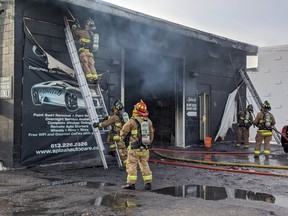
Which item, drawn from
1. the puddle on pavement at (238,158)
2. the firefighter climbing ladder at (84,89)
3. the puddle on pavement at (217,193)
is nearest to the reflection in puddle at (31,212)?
the puddle on pavement at (217,193)

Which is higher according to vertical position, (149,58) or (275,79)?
(149,58)

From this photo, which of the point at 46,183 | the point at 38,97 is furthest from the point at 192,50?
the point at 46,183

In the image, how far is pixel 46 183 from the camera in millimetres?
6980

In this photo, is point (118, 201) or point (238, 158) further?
point (238, 158)

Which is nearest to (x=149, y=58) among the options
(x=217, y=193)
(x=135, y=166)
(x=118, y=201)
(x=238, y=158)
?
(x=238, y=158)

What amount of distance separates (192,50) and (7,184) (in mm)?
9615

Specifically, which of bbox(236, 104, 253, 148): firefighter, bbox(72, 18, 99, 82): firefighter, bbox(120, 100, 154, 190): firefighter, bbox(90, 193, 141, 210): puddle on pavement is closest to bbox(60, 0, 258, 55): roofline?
bbox(72, 18, 99, 82): firefighter

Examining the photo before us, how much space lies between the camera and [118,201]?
18.6 feet

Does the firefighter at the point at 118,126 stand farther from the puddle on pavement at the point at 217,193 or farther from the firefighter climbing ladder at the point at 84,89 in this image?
the puddle on pavement at the point at 217,193

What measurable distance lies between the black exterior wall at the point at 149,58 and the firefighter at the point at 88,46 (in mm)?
410

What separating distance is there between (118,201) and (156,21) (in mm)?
7143

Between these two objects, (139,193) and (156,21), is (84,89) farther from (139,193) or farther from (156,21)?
(156,21)

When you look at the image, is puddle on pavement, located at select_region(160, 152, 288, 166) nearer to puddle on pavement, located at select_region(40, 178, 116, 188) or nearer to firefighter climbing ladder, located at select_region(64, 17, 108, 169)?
firefighter climbing ladder, located at select_region(64, 17, 108, 169)

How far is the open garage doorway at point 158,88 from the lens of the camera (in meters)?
13.9
